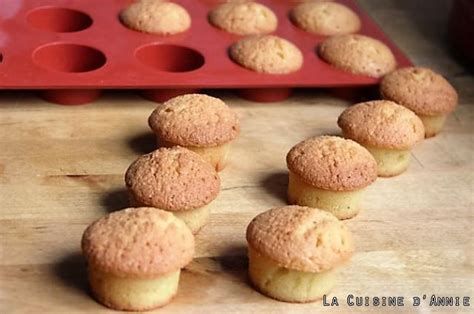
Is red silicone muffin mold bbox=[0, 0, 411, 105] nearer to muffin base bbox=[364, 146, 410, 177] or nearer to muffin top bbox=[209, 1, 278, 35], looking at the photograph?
muffin top bbox=[209, 1, 278, 35]

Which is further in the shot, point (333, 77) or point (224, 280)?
point (333, 77)

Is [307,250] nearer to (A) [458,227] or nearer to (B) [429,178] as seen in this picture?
(A) [458,227]

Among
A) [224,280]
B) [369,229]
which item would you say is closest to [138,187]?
[224,280]

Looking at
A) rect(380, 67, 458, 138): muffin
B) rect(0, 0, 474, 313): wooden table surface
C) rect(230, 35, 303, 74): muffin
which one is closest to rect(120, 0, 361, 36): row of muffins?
rect(230, 35, 303, 74): muffin

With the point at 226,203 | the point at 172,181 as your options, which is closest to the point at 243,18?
the point at 226,203

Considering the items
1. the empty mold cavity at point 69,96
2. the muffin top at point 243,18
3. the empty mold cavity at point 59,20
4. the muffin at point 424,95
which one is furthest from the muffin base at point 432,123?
the empty mold cavity at point 59,20

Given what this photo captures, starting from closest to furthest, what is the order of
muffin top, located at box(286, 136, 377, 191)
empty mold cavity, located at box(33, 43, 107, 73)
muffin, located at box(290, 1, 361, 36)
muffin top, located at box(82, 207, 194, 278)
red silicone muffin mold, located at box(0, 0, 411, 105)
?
muffin top, located at box(82, 207, 194, 278)
muffin top, located at box(286, 136, 377, 191)
red silicone muffin mold, located at box(0, 0, 411, 105)
empty mold cavity, located at box(33, 43, 107, 73)
muffin, located at box(290, 1, 361, 36)

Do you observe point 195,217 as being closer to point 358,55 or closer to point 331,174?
point 331,174
